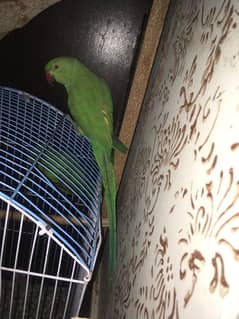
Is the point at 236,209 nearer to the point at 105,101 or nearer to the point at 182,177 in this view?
the point at 182,177

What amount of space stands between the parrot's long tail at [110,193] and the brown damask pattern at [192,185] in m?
0.09

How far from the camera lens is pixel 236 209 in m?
0.31

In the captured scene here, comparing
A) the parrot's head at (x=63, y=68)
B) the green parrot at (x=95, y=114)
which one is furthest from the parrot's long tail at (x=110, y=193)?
the parrot's head at (x=63, y=68)

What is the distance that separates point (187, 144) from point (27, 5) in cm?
84

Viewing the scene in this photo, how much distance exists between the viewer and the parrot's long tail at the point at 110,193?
921 mm

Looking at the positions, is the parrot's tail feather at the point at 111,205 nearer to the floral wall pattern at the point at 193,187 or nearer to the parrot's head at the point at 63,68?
the floral wall pattern at the point at 193,187

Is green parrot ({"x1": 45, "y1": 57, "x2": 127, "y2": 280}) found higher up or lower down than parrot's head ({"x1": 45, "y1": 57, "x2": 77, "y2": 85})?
lower down

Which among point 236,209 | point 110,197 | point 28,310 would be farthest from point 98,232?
point 28,310

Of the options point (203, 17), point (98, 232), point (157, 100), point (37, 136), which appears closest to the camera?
point (203, 17)

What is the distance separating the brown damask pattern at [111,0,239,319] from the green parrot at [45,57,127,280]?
0.15 m

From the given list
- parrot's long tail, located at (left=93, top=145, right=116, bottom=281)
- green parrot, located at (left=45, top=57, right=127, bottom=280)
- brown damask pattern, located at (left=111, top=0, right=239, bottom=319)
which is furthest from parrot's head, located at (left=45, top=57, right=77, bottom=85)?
brown damask pattern, located at (left=111, top=0, right=239, bottom=319)

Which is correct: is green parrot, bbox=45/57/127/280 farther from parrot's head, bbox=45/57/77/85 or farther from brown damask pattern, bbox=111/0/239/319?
brown damask pattern, bbox=111/0/239/319

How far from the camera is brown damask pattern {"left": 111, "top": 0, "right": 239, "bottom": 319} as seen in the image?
13.3 inches

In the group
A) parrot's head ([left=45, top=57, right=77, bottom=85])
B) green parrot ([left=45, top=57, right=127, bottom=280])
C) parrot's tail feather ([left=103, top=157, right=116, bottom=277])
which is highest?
parrot's head ([left=45, top=57, right=77, bottom=85])
